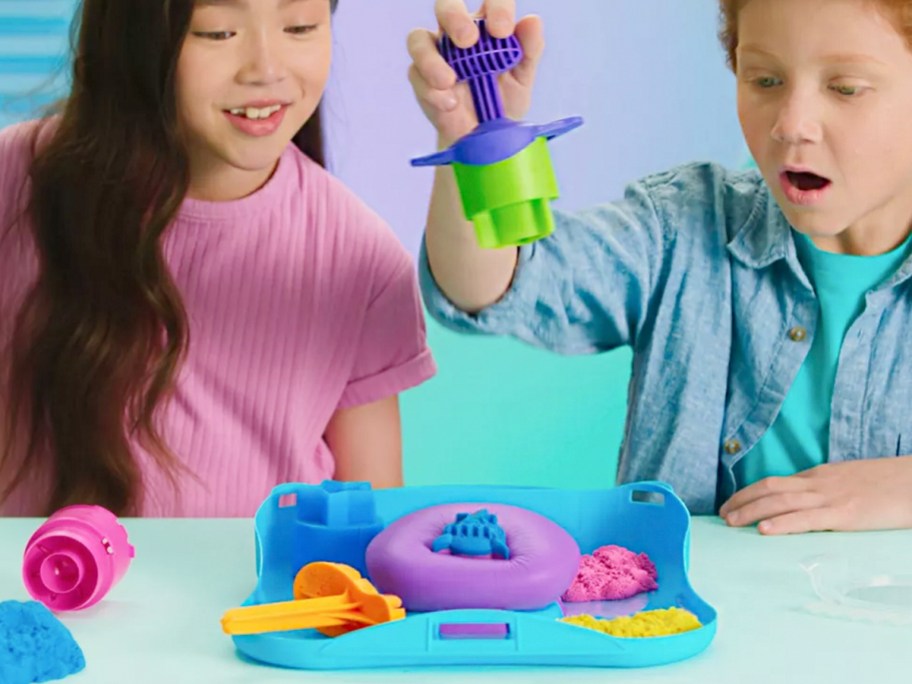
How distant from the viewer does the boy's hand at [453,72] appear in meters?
0.81

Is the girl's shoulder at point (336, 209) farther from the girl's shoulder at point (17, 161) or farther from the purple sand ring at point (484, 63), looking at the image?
the purple sand ring at point (484, 63)

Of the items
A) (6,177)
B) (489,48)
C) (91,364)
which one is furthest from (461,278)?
(6,177)

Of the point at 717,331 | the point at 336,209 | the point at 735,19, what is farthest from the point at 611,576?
the point at 336,209

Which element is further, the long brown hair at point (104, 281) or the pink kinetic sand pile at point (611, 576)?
the long brown hair at point (104, 281)

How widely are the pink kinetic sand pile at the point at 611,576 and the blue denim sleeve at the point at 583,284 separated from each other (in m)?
0.24

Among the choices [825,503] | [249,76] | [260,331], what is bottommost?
[825,503]

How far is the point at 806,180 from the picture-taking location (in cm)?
100

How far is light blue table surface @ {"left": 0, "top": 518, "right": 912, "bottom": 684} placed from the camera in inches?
25.6

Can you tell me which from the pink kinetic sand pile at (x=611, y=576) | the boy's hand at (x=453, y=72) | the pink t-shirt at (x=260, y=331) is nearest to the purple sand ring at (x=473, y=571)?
the pink kinetic sand pile at (x=611, y=576)

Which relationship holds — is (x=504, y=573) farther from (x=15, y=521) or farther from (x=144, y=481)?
(x=144, y=481)

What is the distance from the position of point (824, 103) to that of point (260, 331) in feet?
1.82

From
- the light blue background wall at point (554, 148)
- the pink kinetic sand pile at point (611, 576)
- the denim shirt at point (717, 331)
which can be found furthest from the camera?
the light blue background wall at point (554, 148)

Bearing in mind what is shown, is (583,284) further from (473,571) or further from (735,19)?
(473,571)

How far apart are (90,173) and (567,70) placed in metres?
0.95
